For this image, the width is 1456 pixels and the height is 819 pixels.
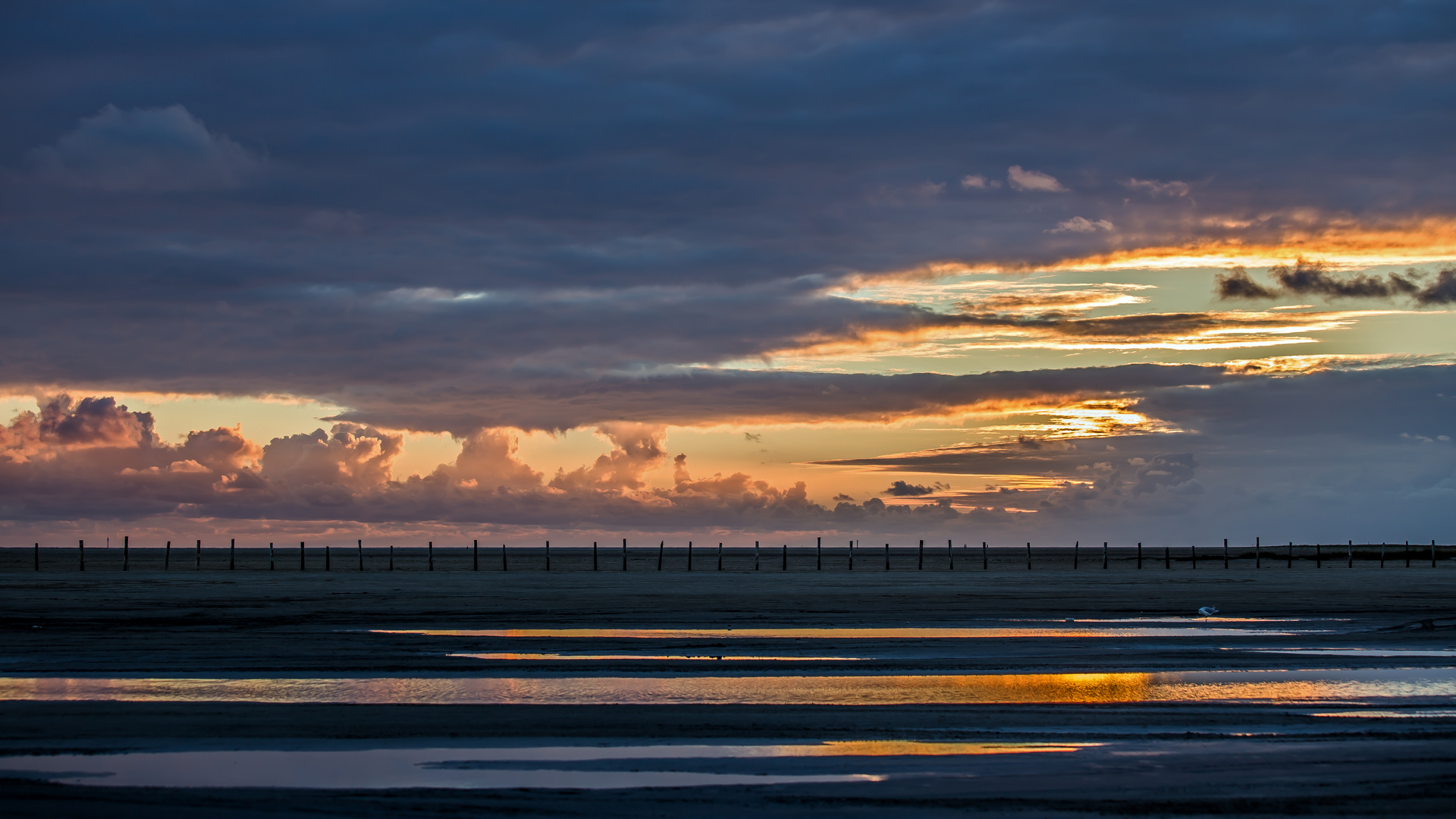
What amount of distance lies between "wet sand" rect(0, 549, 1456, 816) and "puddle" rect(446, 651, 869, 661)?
41 cm

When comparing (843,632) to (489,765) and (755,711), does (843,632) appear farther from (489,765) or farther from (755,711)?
(489,765)

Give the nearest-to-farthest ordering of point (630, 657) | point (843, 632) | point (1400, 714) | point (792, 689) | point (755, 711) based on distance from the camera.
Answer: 1. point (1400, 714)
2. point (755, 711)
3. point (792, 689)
4. point (630, 657)
5. point (843, 632)

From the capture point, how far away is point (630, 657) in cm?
1931

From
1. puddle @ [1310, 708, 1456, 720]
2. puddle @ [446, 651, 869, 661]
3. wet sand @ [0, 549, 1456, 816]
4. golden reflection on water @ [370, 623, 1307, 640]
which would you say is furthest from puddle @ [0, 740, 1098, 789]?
golden reflection on water @ [370, 623, 1307, 640]

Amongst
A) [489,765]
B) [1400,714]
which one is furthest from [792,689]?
[1400,714]

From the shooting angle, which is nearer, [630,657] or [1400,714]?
[1400,714]

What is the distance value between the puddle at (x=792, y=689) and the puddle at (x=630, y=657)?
246cm

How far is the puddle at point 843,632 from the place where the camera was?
23359mm

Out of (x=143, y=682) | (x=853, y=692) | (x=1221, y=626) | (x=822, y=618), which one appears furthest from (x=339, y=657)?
(x=1221, y=626)

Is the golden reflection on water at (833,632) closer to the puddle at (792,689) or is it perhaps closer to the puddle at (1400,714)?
the puddle at (792,689)

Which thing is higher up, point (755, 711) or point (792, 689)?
point (755, 711)

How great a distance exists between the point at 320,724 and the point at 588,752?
3449 mm

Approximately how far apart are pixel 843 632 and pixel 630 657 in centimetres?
678

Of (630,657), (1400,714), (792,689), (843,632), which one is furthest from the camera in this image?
(843,632)
